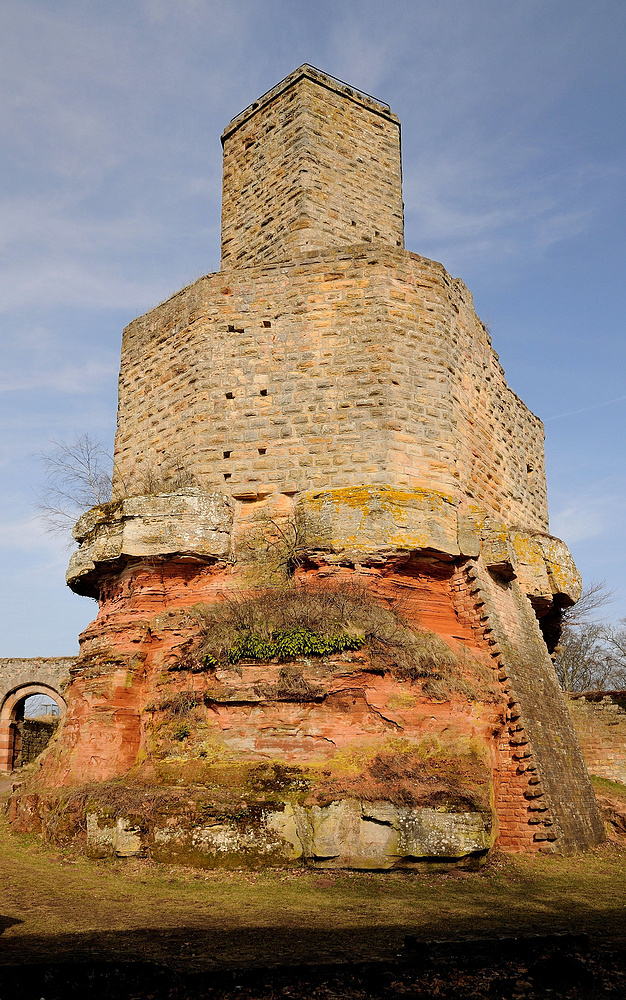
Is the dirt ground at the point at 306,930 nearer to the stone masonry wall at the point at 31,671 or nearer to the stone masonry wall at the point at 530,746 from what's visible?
the stone masonry wall at the point at 530,746

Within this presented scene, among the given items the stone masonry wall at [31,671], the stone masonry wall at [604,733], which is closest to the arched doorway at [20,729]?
the stone masonry wall at [31,671]

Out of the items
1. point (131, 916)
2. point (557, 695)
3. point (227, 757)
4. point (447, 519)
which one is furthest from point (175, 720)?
point (557, 695)

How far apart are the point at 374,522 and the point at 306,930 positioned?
4.97 metres

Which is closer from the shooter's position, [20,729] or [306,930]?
[306,930]

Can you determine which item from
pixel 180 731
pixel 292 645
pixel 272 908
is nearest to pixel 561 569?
pixel 292 645

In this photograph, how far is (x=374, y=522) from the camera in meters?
9.36

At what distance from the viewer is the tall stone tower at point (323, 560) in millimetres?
7754

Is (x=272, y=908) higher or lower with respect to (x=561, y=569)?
lower

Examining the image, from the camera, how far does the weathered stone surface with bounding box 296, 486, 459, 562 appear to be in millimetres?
9305

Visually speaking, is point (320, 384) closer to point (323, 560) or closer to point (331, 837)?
point (323, 560)

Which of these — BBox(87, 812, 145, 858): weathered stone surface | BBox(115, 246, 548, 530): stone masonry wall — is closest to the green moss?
BBox(115, 246, 548, 530): stone masonry wall

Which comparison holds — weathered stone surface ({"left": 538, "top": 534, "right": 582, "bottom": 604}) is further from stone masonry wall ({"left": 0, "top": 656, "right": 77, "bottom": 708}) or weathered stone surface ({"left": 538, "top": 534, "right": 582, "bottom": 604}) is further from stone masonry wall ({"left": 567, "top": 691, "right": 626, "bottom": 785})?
stone masonry wall ({"left": 0, "top": 656, "right": 77, "bottom": 708})

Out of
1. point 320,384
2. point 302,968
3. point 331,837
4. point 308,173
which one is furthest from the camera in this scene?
point 308,173

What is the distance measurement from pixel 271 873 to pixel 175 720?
211 centimetres
